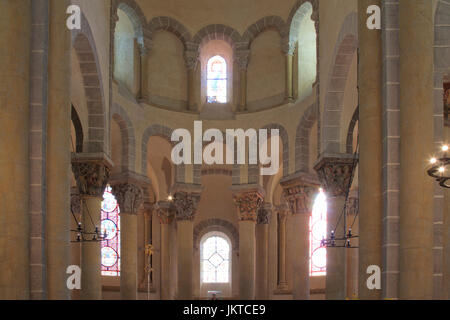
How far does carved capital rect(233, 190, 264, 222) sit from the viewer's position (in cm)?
2416

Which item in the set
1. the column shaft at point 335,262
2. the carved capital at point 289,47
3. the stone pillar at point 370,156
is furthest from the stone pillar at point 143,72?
the stone pillar at point 370,156

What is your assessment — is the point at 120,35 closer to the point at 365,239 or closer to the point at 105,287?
the point at 105,287

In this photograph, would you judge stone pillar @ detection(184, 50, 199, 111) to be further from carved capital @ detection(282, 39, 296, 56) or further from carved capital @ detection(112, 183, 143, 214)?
carved capital @ detection(112, 183, 143, 214)

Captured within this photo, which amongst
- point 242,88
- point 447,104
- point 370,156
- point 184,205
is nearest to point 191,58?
point 242,88

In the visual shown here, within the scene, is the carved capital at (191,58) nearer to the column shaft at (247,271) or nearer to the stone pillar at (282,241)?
the column shaft at (247,271)

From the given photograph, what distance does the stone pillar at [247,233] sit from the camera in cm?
2384

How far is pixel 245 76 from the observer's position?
24797mm

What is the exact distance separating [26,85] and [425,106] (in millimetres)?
6722

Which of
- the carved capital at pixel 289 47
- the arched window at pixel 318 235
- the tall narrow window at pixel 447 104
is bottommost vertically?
the arched window at pixel 318 235

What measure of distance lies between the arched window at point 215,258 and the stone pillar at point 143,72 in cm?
1012

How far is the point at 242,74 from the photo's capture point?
24.8 m

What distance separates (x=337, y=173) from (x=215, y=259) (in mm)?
13891

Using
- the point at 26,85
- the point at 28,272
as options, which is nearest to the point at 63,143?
the point at 26,85

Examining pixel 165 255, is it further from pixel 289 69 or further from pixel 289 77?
pixel 289 69
